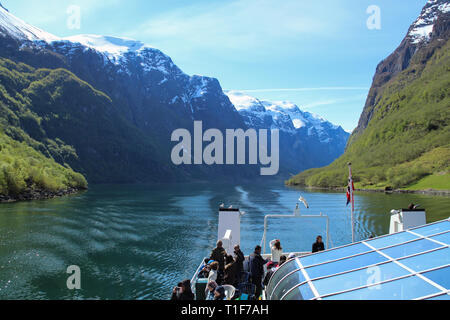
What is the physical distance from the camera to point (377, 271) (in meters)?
8.95

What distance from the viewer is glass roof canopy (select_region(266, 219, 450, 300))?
7.91 meters

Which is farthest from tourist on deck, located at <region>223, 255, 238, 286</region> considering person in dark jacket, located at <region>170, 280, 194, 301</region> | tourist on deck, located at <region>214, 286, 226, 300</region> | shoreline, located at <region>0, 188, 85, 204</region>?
shoreline, located at <region>0, 188, 85, 204</region>

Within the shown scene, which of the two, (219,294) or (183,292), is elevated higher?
(219,294)

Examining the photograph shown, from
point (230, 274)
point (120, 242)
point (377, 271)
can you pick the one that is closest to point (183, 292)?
point (230, 274)

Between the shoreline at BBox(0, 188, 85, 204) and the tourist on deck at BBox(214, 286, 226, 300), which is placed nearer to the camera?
the tourist on deck at BBox(214, 286, 226, 300)

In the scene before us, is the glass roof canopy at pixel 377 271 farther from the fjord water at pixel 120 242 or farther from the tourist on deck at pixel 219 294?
the fjord water at pixel 120 242

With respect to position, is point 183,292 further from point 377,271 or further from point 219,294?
point 377,271

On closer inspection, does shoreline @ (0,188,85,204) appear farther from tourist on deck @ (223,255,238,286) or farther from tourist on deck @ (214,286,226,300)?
tourist on deck @ (214,286,226,300)

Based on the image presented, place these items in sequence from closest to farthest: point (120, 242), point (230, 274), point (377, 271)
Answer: point (377, 271)
point (230, 274)
point (120, 242)

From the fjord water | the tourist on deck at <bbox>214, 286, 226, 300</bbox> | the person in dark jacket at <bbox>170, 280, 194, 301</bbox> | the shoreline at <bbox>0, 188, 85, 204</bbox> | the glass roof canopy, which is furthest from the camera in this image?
the shoreline at <bbox>0, 188, 85, 204</bbox>

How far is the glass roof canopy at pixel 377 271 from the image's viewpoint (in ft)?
25.9

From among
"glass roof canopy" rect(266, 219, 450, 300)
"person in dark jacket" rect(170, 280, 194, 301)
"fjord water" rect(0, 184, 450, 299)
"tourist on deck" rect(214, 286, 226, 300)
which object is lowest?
"fjord water" rect(0, 184, 450, 299)
